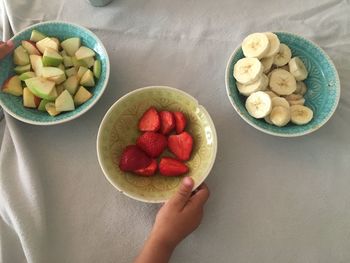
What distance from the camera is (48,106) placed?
25.9 inches

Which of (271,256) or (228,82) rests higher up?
(228,82)

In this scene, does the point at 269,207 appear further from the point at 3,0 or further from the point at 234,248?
the point at 3,0

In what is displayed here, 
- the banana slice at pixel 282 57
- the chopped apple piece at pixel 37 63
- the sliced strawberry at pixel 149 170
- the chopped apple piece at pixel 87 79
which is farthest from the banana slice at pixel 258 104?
the chopped apple piece at pixel 37 63

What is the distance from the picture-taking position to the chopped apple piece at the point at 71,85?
26.6 inches

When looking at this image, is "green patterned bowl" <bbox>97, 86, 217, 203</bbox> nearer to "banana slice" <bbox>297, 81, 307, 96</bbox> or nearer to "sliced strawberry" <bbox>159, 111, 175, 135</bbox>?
"sliced strawberry" <bbox>159, 111, 175, 135</bbox>

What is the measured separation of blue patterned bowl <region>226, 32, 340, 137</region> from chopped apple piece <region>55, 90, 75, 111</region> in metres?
0.33

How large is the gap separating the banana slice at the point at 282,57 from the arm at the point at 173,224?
346mm

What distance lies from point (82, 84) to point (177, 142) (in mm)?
239

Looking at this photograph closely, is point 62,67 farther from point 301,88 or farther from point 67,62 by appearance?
point 301,88

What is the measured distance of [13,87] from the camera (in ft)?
2.16

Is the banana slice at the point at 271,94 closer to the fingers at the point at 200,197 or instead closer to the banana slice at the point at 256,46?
the banana slice at the point at 256,46

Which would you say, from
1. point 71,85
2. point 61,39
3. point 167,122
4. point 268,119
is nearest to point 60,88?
point 71,85

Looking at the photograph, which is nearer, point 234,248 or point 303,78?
point 234,248

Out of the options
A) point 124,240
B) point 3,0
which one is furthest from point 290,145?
point 3,0
